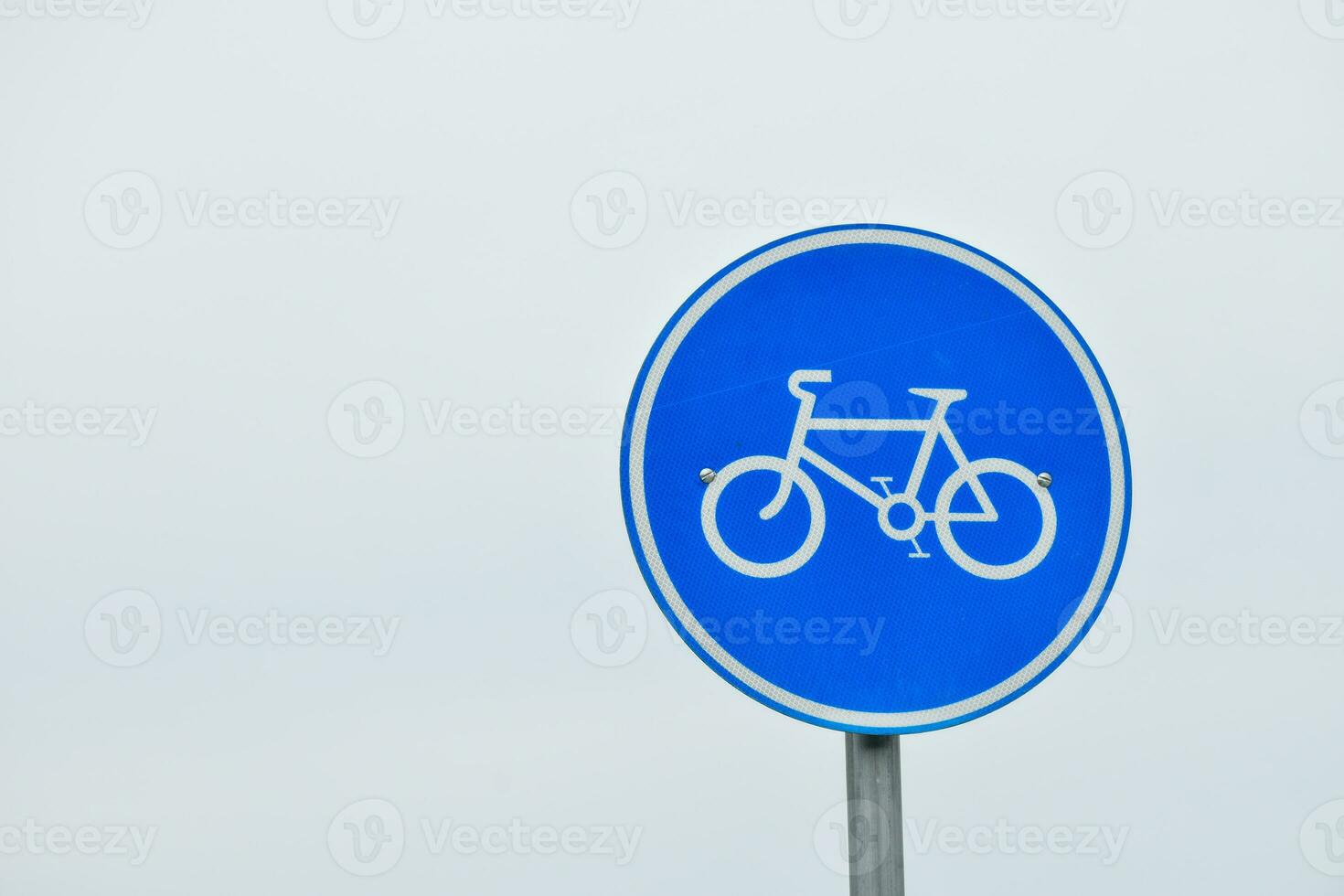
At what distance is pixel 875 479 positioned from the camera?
2.27m

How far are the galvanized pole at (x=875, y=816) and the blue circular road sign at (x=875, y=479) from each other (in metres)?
0.05

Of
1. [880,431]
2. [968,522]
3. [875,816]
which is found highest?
[880,431]

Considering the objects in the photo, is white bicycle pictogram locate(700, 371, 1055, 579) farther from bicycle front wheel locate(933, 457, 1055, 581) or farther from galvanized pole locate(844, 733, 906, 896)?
galvanized pole locate(844, 733, 906, 896)

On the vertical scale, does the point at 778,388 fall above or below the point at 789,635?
above

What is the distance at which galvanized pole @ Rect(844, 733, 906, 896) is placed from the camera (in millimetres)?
2184

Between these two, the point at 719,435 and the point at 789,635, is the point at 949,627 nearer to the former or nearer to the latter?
the point at 789,635

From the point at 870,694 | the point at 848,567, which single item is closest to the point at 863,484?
the point at 848,567

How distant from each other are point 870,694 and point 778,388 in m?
0.46

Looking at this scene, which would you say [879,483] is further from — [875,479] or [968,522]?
[968,522]

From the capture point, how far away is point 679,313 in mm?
2293

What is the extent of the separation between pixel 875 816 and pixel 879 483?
0.47 m

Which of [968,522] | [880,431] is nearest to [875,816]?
[968,522]

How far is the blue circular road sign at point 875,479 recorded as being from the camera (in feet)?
7.30

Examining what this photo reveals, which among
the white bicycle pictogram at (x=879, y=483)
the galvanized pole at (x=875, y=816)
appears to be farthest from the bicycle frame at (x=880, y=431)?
the galvanized pole at (x=875, y=816)
